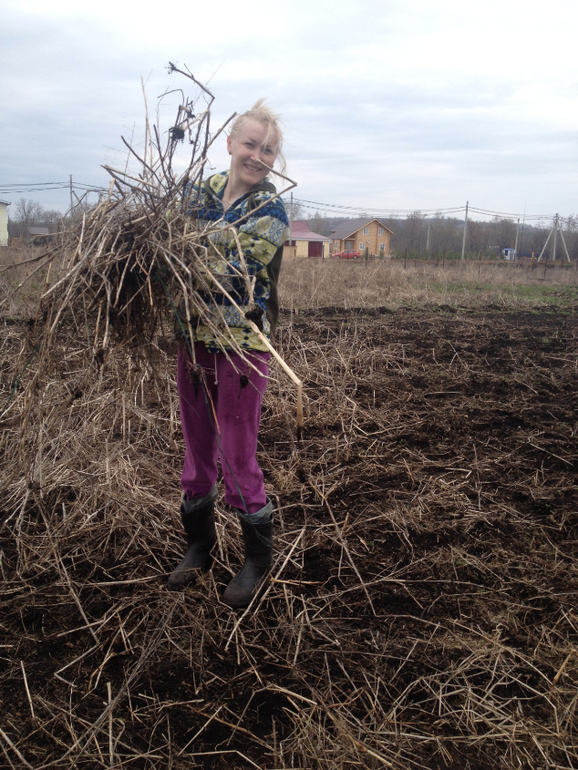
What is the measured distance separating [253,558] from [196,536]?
27cm

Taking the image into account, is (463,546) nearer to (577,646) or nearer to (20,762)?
(577,646)

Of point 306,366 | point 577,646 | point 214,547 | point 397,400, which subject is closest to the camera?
point 577,646

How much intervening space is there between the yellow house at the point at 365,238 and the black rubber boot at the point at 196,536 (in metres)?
54.5

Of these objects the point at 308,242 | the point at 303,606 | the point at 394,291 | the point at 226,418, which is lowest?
the point at 303,606

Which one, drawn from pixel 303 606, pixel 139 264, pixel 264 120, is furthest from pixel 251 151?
pixel 303 606

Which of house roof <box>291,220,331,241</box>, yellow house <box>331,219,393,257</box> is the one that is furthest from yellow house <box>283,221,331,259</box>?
yellow house <box>331,219,393,257</box>

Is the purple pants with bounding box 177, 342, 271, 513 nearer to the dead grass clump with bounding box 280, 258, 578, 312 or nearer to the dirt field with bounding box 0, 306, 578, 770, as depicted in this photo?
the dirt field with bounding box 0, 306, 578, 770

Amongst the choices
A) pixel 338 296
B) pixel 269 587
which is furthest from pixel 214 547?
pixel 338 296

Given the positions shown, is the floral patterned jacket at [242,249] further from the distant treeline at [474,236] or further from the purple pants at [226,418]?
the distant treeline at [474,236]

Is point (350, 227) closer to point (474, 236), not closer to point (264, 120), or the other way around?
point (474, 236)

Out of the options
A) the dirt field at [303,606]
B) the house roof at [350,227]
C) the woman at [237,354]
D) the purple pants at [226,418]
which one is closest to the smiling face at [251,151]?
the woman at [237,354]

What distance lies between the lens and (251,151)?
1.87 metres

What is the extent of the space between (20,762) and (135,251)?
1.44 metres

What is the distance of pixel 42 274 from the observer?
1.97 meters
